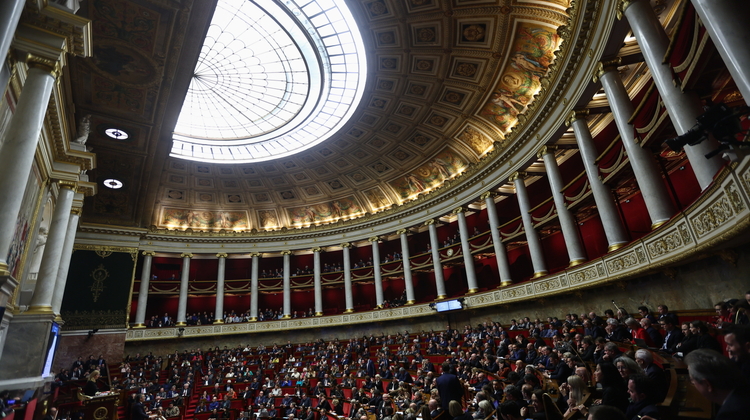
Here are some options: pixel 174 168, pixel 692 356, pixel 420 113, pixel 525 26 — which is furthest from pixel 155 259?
pixel 692 356

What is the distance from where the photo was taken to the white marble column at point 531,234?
1534 cm

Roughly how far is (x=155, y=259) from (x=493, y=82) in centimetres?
2601

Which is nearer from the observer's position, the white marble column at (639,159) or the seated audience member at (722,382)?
the seated audience member at (722,382)

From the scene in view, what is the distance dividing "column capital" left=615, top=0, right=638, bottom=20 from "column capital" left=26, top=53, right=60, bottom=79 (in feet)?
40.0

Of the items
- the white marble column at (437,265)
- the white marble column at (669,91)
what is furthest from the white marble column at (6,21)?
the white marble column at (437,265)

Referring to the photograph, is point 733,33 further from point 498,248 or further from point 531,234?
point 498,248

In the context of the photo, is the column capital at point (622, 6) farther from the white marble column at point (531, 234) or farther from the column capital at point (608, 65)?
the white marble column at point (531, 234)

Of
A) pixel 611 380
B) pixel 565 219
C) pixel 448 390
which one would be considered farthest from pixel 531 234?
pixel 611 380

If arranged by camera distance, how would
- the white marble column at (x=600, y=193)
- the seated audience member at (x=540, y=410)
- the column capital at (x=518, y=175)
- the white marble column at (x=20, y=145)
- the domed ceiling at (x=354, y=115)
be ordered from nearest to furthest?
the seated audience member at (x=540, y=410) < the white marble column at (x=20, y=145) < the white marble column at (x=600, y=193) < the domed ceiling at (x=354, y=115) < the column capital at (x=518, y=175)

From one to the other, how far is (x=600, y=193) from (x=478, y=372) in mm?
6707

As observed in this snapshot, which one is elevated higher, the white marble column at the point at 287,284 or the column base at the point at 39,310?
the white marble column at the point at 287,284

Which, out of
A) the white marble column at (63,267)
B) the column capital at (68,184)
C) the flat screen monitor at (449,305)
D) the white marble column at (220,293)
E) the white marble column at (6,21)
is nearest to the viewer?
the white marble column at (6,21)

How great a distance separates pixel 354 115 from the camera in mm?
20047

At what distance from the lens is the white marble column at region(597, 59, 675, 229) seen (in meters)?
9.07
